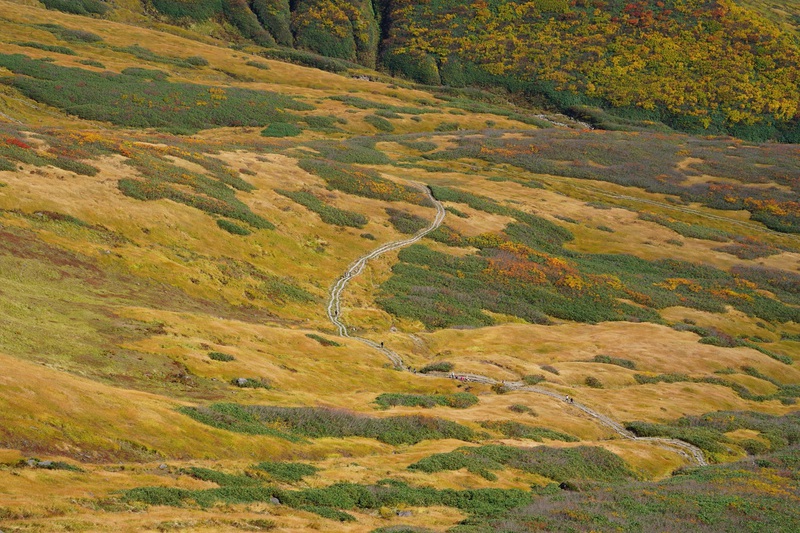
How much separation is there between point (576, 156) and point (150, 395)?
109490 mm

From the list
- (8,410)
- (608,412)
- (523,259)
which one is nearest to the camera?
(8,410)

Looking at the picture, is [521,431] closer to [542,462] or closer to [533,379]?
[542,462]

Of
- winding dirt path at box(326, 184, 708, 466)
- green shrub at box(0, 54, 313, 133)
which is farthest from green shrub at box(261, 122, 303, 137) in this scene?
winding dirt path at box(326, 184, 708, 466)

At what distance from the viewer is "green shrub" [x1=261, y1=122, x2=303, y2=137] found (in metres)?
115

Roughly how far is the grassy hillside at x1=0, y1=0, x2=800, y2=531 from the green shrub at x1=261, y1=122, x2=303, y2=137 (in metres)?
0.55

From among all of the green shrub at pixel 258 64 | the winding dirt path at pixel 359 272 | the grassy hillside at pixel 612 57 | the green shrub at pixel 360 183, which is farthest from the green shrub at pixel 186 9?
the winding dirt path at pixel 359 272

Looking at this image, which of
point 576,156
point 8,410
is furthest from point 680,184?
point 8,410

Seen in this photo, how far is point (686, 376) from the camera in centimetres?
5288

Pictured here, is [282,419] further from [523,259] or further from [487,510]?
[523,259]

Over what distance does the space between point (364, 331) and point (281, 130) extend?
242ft

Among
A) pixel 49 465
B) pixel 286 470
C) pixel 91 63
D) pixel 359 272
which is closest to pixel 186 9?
pixel 91 63

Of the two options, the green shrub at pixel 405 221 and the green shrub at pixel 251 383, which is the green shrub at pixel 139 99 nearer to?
the green shrub at pixel 405 221

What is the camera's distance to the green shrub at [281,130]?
115 meters

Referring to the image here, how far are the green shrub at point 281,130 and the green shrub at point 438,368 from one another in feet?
251
